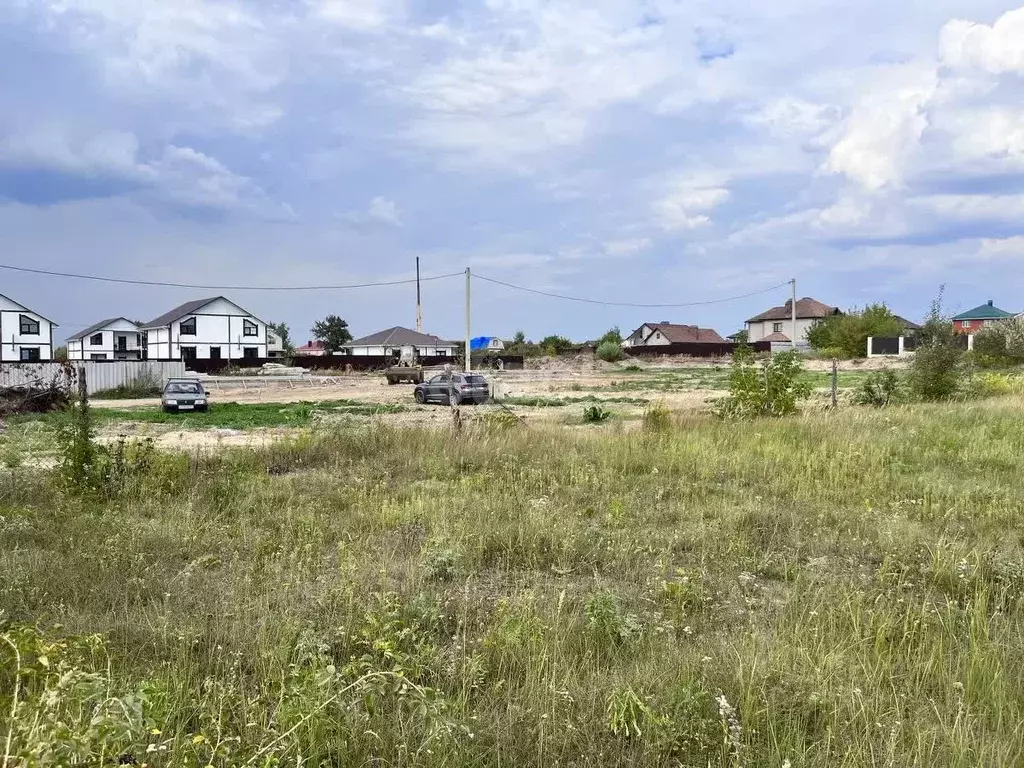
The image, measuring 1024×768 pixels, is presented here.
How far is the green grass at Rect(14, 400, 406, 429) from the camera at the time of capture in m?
20.3

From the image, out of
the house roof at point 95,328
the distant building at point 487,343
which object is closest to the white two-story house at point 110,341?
the house roof at point 95,328

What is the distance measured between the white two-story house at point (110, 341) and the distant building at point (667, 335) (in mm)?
56398

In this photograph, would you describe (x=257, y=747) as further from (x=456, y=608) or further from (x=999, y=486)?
(x=999, y=486)

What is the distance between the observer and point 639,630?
398 cm

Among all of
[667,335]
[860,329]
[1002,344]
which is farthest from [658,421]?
[667,335]

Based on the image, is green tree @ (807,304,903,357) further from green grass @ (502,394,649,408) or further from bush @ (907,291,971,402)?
bush @ (907,291,971,402)

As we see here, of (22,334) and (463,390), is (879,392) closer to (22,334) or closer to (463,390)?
(463,390)

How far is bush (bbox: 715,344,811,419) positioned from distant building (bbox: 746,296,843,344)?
81.7 metres

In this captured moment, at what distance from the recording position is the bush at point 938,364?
1766 cm

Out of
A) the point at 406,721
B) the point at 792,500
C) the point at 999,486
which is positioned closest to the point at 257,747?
the point at 406,721

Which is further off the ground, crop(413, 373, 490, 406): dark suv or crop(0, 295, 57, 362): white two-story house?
crop(0, 295, 57, 362): white two-story house

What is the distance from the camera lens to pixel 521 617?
4023 millimetres

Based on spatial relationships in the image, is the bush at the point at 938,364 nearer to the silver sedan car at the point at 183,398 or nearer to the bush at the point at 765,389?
the bush at the point at 765,389

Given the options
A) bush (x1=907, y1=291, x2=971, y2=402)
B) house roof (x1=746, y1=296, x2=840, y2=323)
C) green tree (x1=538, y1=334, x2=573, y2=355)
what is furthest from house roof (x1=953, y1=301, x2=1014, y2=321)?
bush (x1=907, y1=291, x2=971, y2=402)
